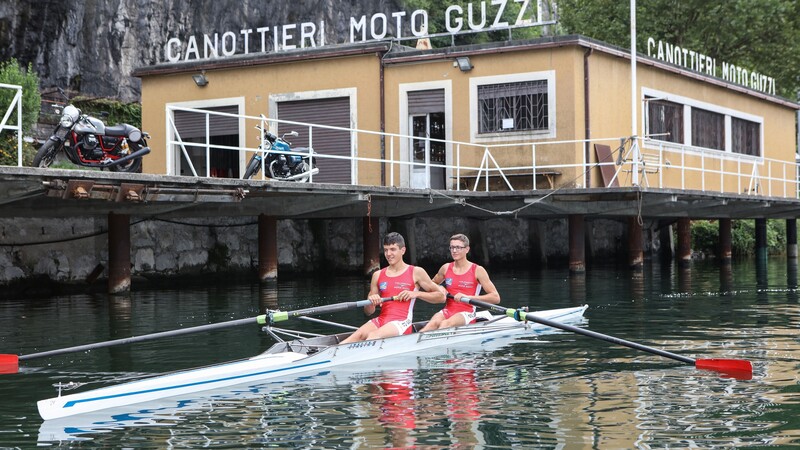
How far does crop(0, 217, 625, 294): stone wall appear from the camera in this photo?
23.5 m

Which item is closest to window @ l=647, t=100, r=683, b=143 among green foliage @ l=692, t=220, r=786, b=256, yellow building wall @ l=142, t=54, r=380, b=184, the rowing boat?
yellow building wall @ l=142, t=54, r=380, b=184

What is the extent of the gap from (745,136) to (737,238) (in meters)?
10.5

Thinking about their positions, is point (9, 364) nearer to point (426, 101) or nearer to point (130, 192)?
point (130, 192)

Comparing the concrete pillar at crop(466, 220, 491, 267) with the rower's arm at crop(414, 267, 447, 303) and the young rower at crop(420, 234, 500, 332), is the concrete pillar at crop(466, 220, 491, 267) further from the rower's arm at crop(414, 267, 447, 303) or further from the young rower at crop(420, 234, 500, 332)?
the rower's arm at crop(414, 267, 447, 303)

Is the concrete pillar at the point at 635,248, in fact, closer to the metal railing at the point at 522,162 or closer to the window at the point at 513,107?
the metal railing at the point at 522,162

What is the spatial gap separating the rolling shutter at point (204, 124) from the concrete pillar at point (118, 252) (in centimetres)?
Result: 774

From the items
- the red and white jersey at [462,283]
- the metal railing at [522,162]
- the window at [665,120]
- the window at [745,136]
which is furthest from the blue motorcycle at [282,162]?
the window at [745,136]

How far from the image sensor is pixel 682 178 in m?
27.7

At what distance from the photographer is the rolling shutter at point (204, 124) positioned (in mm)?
29852

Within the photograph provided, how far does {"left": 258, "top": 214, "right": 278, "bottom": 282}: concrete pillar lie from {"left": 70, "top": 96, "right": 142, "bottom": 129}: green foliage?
1132 centimetres

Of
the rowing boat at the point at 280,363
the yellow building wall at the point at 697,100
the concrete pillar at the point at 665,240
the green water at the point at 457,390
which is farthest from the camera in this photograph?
the concrete pillar at the point at 665,240

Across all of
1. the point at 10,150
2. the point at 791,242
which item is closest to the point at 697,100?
the point at 791,242

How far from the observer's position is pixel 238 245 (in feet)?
93.4

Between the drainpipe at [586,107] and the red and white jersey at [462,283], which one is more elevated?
the drainpipe at [586,107]
